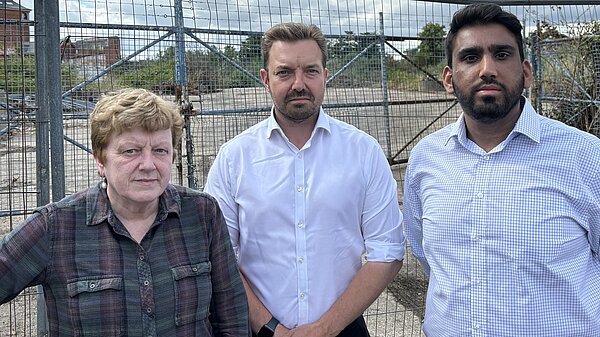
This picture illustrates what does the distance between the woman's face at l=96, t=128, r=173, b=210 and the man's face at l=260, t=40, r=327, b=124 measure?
61 cm

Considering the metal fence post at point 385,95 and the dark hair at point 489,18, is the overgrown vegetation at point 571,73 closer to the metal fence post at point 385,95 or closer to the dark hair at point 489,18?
the metal fence post at point 385,95

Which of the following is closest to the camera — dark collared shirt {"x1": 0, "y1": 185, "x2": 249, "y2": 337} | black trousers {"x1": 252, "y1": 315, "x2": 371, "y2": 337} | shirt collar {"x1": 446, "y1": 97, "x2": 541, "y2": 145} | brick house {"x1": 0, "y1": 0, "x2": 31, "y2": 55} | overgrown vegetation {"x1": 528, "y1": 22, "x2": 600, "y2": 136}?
dark collared shirt {"x1": 0, "y1": 185, "x2": 249, "y2": 337}

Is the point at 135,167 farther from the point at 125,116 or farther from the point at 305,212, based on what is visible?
the point at 305,212

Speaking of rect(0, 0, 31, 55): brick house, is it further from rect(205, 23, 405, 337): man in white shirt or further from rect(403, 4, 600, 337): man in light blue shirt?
rect(403, 4, 600, 337): man in light blue shirt

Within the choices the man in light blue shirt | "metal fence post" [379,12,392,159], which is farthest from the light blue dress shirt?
"metal fence post" [379,12,392,159]

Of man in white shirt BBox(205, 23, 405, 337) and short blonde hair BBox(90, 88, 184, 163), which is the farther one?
man in white shirt BBox(205, 23, 405, 337)

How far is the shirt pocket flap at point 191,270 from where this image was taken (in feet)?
6.80

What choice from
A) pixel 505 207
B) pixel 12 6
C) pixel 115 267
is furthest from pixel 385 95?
pixel 115 267

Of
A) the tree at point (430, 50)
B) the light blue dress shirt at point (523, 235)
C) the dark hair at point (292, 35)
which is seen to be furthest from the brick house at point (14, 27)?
the tree at point (430, 50)

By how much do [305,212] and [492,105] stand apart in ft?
2.78

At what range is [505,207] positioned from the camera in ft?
7.23

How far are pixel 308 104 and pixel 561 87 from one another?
907 cm

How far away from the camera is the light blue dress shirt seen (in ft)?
7.04

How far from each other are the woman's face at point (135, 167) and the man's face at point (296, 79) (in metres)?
0.61
